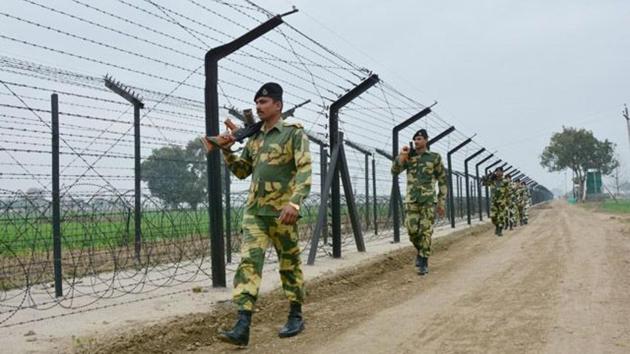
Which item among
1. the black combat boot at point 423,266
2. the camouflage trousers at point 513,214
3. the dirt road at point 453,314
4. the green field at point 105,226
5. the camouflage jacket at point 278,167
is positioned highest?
the camouflage jacket at point 278,167

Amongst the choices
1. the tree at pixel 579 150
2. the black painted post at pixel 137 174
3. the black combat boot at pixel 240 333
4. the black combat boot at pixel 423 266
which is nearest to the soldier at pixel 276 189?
the black combat boot at pixel 240 333

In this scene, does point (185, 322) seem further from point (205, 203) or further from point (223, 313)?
point (205, 203)

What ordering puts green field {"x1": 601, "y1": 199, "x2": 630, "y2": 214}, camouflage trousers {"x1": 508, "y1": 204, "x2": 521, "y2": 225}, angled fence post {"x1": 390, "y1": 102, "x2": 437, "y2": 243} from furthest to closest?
green field {"x1": 601, "y1": 199, "x2": 630, "y2": 214}
camouflage trousers {"x1": 508, "y1": 204, "x2": 521, "y2": 225}
angled fence post {"x1": 390, "y1": 102, "x2": 437, "y2": 243}

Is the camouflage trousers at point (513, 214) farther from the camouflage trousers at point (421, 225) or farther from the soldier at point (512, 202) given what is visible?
the camouflage trousers at point (421, 225)

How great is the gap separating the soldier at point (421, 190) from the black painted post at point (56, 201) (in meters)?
4.02

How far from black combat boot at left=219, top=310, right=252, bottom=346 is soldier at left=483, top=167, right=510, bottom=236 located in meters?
12.6

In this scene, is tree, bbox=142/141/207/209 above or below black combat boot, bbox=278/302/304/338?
above

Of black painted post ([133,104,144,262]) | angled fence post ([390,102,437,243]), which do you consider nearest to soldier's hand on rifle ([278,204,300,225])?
black painted post ([133,104,144,262])

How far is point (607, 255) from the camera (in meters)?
9.33

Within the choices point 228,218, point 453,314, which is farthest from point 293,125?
point 228,218

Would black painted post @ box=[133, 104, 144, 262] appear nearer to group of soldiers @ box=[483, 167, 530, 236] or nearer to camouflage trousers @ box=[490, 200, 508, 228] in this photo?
group of soldiers @ box=[483, 167, 530, 236]

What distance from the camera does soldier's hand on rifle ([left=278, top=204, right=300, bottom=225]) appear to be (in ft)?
14.0

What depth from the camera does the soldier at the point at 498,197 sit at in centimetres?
1610

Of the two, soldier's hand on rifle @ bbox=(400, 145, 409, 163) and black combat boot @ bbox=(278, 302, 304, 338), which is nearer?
black combat boot @ bbox=(278, 302, 304, 338)
